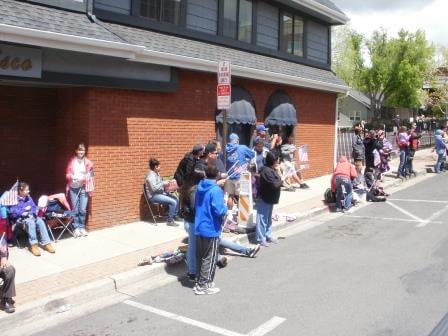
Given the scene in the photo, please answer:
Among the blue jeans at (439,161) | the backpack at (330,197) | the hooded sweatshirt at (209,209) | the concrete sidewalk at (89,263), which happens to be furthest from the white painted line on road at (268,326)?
the blue jeans at (439,161)

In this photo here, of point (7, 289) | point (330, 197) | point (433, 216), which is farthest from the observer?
point (330, 197)

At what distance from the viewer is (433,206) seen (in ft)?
38.4

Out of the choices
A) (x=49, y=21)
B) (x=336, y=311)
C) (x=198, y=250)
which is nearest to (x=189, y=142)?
(x=49, y=21)

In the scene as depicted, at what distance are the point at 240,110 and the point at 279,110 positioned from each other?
2032 millimetres

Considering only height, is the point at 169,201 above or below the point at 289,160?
below

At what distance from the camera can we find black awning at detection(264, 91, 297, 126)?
527 inches

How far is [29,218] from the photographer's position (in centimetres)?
735

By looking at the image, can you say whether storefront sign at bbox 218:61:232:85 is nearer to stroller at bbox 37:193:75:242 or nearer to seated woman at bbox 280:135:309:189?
stroller at bbox 37:193:75:242

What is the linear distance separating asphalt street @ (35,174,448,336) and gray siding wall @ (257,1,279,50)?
7118mm

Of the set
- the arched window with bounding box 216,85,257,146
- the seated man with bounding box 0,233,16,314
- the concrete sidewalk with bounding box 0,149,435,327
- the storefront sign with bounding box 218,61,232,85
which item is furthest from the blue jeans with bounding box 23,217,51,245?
the arched window with bounding box 216,85,257,146

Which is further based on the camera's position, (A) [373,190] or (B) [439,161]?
(B) [439,161]

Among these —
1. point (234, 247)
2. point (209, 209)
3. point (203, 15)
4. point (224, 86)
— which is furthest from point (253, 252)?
point (203, 15)

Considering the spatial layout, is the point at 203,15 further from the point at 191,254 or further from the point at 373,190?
the point at 191,254

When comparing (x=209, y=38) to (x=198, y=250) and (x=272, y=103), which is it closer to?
(x=272, y=103)
